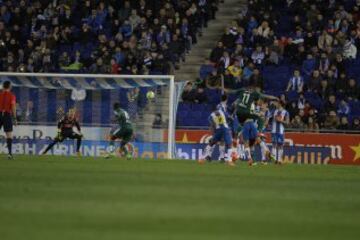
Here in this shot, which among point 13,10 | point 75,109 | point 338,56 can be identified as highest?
point 13,10

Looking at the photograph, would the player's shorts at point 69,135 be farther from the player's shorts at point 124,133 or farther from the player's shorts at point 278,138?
the player's shorts at point 278,138

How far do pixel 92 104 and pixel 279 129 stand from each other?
6420 millimetres

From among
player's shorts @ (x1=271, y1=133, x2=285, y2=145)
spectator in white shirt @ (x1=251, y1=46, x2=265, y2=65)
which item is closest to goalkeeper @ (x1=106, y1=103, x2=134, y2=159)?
player's shorts @ (x1=271, y1=133, x2=285, y2=145)

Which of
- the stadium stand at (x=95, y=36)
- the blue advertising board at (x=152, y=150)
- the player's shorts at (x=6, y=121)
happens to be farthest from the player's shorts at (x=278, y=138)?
the player's shorts at (x=6, y=121)

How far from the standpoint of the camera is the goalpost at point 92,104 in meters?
31.0

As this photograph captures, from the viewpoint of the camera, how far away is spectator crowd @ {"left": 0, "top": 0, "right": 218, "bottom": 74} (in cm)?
3425

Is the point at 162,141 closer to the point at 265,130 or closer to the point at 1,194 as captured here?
the point at 265,130

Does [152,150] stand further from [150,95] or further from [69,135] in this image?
[69,135]

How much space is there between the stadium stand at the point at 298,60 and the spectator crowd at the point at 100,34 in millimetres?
1785

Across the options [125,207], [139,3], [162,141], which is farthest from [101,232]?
[139,3]

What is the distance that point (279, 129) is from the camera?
1179 inches

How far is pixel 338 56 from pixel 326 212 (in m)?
19.8

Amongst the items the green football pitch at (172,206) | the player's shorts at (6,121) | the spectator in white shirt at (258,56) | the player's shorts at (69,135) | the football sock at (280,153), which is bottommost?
the green football pitch at (172,206)

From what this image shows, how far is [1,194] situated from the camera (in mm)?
12984
